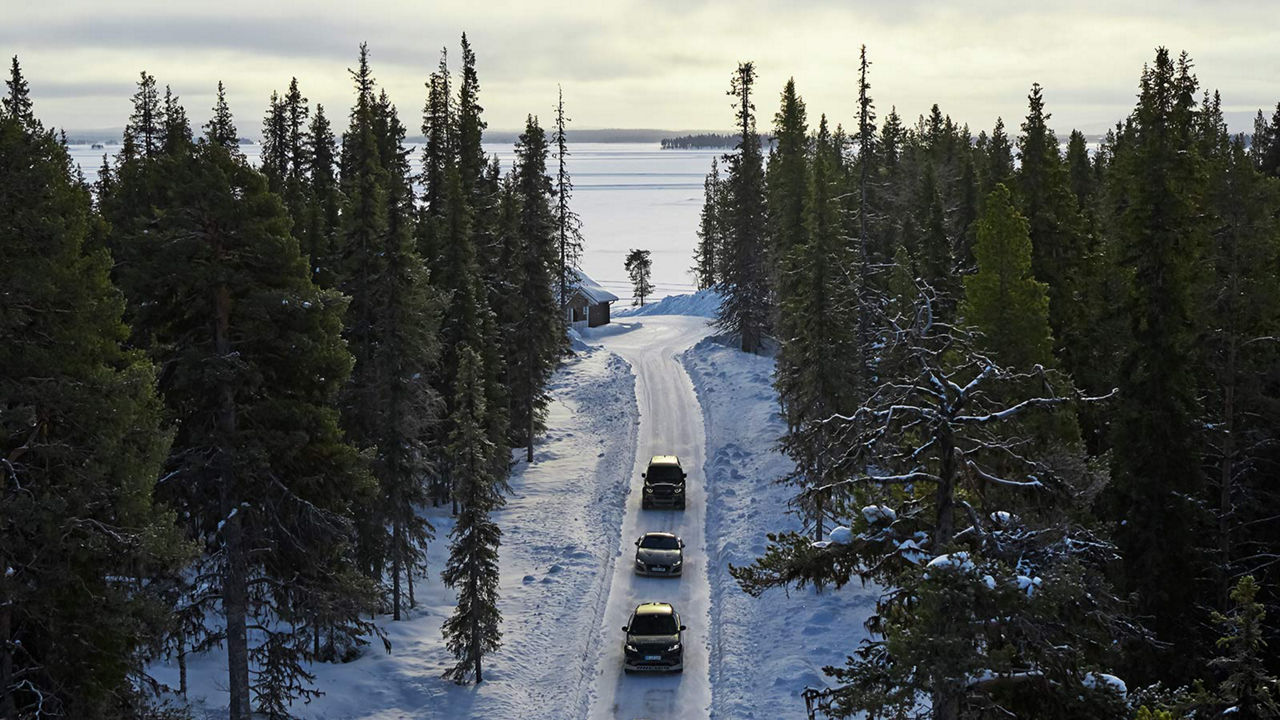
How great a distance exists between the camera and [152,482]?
570 inches

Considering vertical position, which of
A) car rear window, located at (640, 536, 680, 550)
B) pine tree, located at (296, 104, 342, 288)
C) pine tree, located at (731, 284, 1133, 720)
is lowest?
car rear window, located at (640, 536, 680, 550)

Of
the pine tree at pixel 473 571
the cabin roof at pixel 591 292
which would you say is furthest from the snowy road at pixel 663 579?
the cabin roof at pixel 591 292

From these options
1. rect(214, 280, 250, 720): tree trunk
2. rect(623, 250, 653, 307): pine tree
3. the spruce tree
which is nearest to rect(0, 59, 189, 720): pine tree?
the spruce tree

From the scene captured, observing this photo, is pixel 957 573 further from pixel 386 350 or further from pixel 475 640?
pixel 386 350

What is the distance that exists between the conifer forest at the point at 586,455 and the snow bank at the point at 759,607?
178 mm

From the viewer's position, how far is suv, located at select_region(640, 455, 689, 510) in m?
38.0

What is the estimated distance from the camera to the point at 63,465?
45.0 feet

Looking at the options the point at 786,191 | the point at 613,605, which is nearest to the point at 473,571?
the point at 613,605

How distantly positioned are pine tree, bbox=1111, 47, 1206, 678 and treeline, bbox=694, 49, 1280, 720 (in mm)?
66

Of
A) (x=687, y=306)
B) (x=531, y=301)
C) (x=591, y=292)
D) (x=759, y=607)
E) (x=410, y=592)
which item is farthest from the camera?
(x=687, y=306)

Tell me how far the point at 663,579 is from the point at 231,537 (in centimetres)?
1677

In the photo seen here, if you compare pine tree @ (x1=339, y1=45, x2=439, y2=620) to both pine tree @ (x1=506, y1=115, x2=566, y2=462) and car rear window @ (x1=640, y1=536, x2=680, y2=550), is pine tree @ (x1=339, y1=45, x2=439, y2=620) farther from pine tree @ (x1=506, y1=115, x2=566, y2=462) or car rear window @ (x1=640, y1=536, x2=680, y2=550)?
pine tree @ (x1=506, y1=115, x2=566, y2=462)

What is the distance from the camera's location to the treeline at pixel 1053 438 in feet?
36.4

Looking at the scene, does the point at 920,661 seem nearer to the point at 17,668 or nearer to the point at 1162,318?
the point at 17,668
